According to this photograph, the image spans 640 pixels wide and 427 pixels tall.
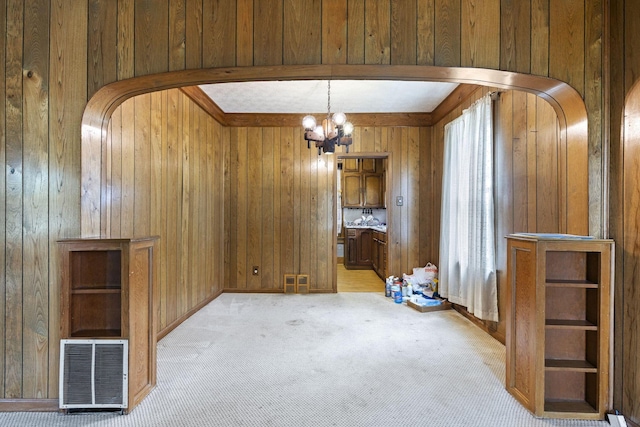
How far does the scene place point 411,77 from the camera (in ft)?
6.69

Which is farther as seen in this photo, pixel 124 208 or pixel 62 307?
pixel 124 208

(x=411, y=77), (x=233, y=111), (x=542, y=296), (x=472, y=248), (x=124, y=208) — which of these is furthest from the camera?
(x=233, y=111)

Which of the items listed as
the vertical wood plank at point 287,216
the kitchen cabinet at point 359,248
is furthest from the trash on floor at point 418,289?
the kitchen cabinet at point 359,248

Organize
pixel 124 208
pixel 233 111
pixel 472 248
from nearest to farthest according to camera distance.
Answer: pixel 124 208 → pixel 472 248 → pixel 233 111

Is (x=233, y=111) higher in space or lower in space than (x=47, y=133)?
higher

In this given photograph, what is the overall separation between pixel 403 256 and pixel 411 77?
3293mm

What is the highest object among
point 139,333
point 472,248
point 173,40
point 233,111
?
point 233,111

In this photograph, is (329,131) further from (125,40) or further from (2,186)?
(2,186)

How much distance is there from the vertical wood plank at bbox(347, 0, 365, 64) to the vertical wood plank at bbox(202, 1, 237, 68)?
2.34 feet

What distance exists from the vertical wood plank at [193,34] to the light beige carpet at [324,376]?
7.02ft

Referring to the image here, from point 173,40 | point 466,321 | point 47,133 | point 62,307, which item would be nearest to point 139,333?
point 62,307

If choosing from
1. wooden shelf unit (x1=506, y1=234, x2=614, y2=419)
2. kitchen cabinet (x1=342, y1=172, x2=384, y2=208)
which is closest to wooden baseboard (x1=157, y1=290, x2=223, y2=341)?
wooden shelf unit (x1=506, y1=234, x2=614, y2=419)

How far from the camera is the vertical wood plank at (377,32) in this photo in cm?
192

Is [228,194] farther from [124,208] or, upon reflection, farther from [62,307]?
[62,307]
